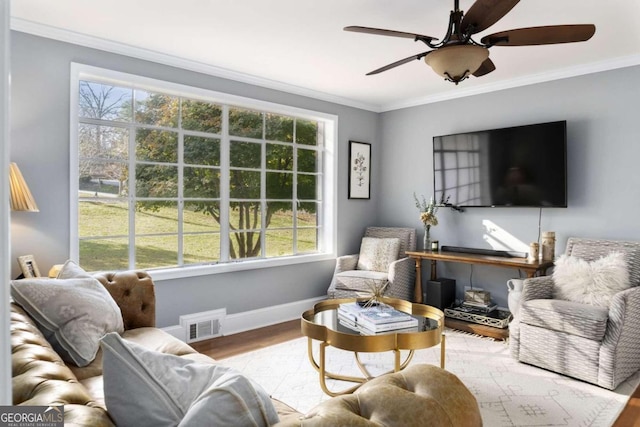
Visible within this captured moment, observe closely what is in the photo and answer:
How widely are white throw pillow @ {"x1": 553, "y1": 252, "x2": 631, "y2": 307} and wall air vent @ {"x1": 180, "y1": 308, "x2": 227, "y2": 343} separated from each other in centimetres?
301

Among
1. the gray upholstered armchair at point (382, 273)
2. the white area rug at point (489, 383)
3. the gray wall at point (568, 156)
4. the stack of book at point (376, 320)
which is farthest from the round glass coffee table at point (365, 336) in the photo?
the gray wall at point (568, 156)

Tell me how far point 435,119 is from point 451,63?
287 centimetres

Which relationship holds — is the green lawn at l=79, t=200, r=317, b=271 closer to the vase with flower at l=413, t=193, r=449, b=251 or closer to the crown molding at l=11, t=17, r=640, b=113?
the crown molding at l=11, t=17, r=640, b=113

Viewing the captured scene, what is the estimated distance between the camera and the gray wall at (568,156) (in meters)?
3.75

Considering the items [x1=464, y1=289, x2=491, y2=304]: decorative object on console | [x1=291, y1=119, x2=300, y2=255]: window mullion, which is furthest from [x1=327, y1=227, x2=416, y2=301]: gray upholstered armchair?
[x1=464, y1=289, x2=491, y2=304]: decorative object on console

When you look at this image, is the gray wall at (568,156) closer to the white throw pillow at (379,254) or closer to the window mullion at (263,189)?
the white throw pillow at (379,254)

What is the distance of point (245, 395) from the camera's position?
98 centimetres

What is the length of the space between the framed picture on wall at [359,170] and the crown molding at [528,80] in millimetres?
682

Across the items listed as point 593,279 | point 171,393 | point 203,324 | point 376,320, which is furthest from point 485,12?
point 203,324

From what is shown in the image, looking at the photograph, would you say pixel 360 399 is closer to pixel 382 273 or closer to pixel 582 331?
pixel 582 331

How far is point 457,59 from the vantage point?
2283mm

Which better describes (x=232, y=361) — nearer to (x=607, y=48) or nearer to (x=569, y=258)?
(x=569, y=258)

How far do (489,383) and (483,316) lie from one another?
125 centimetres

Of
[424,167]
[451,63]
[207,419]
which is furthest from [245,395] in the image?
[424,167]
